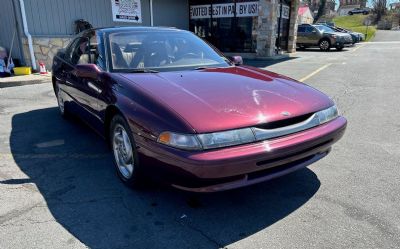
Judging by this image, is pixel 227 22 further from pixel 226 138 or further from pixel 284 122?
pixel 226 138

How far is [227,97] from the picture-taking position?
2.83 metres

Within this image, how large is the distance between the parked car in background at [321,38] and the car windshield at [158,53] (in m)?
19.0

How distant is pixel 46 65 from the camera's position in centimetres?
1055

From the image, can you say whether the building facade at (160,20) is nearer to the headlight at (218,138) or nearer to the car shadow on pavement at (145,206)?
the car shadow on pavement at (145,206)

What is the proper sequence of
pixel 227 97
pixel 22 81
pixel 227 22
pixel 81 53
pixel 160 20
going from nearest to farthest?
1. pixel 227 97
2. pixel 81 53
3. pixel 22 81
4. pixel 160 20
5. pixel 227 22

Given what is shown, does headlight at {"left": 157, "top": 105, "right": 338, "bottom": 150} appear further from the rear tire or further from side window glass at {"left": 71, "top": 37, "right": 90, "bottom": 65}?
the rear tire

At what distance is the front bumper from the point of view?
2354 mm

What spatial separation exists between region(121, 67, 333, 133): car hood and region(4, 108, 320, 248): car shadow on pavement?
758mm

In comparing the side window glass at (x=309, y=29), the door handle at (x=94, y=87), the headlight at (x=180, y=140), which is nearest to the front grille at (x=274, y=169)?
the headlight at (x=180, y=140)

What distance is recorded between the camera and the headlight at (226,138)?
7.84 ft

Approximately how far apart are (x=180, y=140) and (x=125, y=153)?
990 mm

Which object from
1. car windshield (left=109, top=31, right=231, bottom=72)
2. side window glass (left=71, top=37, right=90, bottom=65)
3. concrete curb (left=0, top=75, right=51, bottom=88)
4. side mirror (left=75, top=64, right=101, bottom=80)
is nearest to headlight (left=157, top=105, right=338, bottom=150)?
car windshield (left=109, top=31, right=231, bottom=72)

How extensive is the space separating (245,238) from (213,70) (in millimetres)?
1861

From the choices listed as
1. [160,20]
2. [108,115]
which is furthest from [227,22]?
[108,115]
